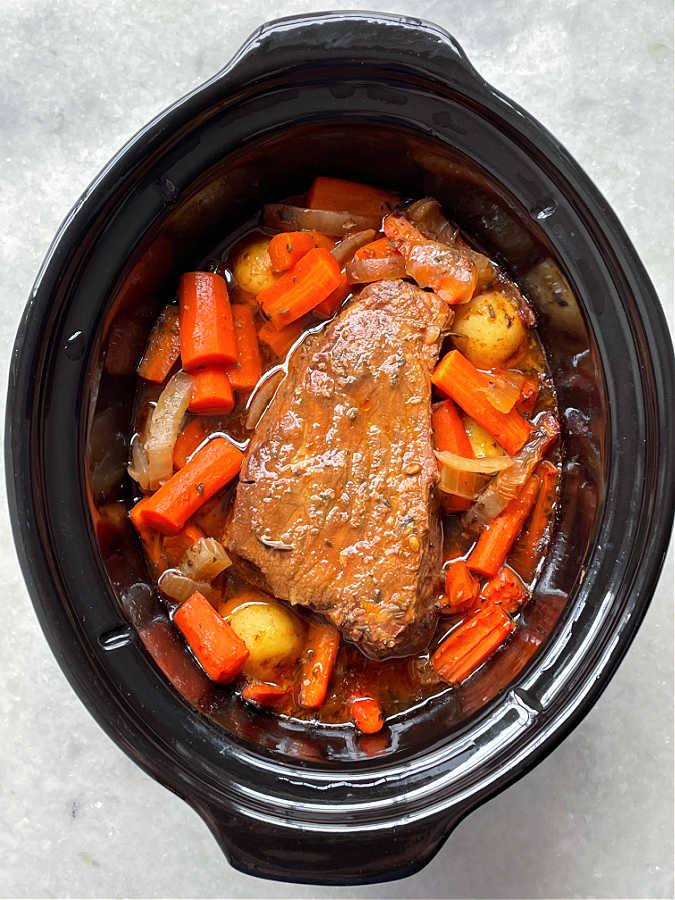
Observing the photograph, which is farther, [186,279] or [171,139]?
[186,279]

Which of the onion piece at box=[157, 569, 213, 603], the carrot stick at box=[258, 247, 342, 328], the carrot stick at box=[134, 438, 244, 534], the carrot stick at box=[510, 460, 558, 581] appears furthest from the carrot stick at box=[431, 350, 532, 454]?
the onion piece at box=[157, 569, 213, 603]

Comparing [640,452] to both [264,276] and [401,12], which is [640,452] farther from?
[401,12]

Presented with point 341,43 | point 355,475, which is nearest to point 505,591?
point 355,475

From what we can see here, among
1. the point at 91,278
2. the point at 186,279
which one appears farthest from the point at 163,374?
the point at 91,278

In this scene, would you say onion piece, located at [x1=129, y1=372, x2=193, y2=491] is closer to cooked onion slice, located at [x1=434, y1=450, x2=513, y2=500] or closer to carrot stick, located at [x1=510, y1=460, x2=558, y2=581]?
cooked onion slice, located at [x1=434, y1=450, x2=513, y2=500]

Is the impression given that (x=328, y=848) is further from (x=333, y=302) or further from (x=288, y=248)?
(x=288, y=248)

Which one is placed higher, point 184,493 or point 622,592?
point 184,493
